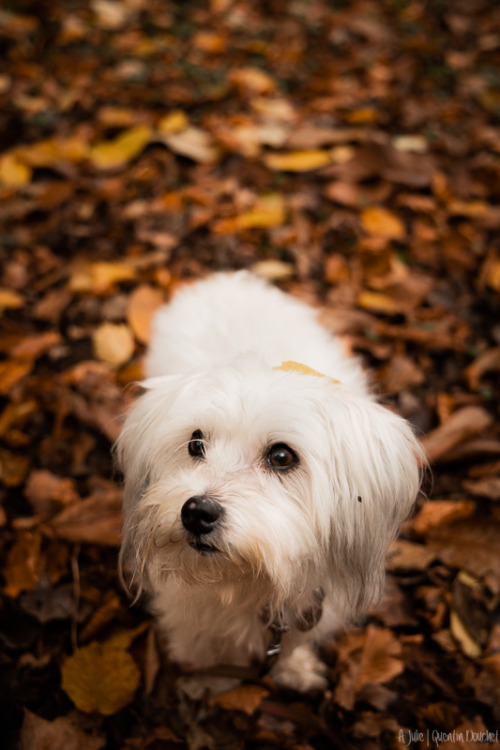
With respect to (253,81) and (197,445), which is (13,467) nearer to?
(197,445)

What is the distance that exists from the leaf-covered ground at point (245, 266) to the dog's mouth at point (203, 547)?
32.1 inches

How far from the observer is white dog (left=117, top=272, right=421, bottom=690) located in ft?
4.67

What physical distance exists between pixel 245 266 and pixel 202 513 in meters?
2.17

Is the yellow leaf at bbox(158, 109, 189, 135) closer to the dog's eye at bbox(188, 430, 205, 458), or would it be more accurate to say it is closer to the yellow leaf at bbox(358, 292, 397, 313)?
the yellow leaf at bbox(358, 292, 397, 313)

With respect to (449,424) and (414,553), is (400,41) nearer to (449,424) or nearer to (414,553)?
(449,424)

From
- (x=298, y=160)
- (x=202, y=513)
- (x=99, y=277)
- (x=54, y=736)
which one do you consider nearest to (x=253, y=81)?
(x=298, y=160)

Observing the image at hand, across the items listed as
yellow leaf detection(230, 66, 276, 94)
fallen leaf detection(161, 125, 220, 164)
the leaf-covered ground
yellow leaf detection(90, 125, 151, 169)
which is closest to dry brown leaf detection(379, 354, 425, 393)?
the leaf-covered ground

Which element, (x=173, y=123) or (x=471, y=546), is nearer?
(x=471, y=546)

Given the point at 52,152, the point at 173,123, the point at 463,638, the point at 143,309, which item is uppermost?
the point at 173,123

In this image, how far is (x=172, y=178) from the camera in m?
3.75

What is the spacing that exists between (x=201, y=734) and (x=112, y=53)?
15.6 feet

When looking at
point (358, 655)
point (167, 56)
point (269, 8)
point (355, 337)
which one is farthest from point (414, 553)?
point (269, 8)

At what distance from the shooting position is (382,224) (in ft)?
11.0

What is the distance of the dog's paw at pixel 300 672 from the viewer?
2.00m
